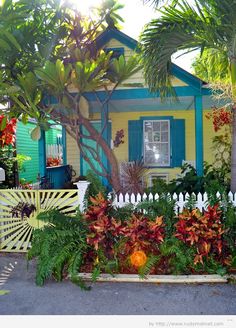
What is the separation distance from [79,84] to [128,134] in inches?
176

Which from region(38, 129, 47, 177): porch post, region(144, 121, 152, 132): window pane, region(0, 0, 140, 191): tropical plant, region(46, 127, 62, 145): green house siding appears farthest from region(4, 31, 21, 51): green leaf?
region(46, 127, 62, 145): green house siding

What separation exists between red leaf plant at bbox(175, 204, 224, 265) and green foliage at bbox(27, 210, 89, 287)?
143 cm

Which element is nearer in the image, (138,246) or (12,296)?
(12,296)

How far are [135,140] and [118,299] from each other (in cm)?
655

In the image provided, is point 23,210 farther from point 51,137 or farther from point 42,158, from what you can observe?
point 51,137

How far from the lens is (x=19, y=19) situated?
18.4 feet

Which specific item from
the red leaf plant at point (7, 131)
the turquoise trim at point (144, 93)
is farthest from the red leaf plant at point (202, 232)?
the red leaf plant at point (7, 131)

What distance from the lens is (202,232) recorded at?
13.8ft

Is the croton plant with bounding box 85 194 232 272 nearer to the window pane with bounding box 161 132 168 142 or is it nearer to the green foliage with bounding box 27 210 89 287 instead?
the green foliage with bounding box 27 210 89 287

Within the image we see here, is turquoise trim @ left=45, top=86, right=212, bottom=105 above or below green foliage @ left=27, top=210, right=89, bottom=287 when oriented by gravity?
above

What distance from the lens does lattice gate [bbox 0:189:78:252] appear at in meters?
5.50

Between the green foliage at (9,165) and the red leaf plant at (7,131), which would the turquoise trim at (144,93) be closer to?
the red leaf plant at (7,131)
